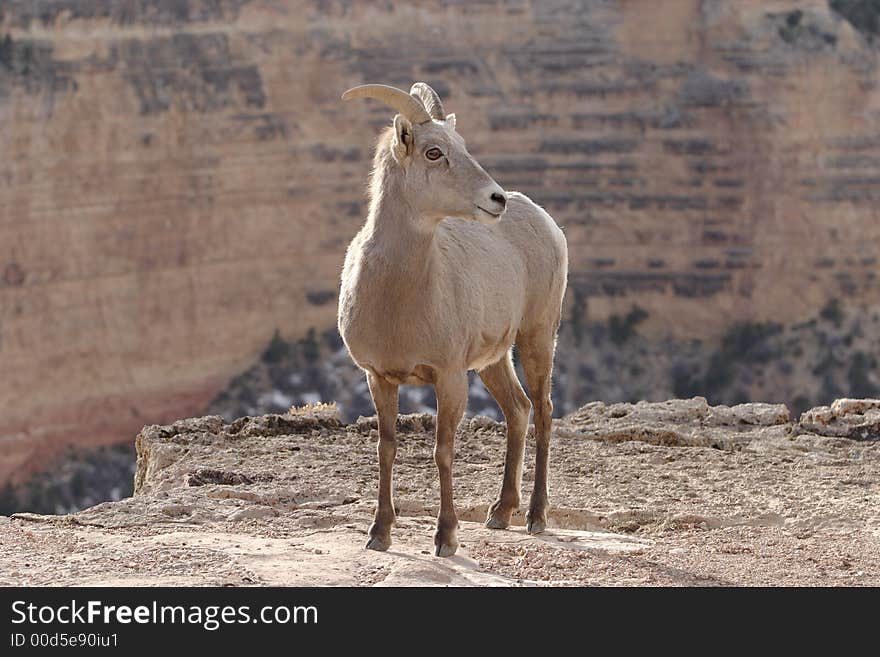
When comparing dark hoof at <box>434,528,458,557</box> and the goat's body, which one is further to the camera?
dark hoof at <box>434,528,458,557</box>

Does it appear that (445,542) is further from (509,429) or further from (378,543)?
(509,429)

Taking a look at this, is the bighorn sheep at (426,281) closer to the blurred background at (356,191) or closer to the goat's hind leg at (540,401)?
the goat's hind leg at (540,401)

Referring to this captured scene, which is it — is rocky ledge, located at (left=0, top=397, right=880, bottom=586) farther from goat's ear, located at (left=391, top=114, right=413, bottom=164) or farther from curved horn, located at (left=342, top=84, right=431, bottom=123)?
curved horn, located at (left=342, top=84, right=431, bottom=123)

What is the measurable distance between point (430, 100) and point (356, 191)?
103 feet

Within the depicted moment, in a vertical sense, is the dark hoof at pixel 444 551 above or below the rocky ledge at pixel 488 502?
above

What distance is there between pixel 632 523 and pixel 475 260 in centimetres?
262

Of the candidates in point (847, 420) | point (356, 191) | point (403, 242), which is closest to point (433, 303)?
point (403, 242)

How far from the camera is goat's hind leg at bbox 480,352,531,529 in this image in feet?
34.4

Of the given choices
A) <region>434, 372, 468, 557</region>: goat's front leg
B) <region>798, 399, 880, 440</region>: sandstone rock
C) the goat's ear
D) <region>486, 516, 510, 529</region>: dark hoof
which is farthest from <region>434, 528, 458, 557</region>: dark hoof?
<region>798, 399, 880, 440</region>: sandstone rock

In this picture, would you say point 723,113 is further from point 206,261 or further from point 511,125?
point 206,261

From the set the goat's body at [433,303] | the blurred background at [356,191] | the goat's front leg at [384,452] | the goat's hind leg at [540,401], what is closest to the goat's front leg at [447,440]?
the goat's body at [433,303]

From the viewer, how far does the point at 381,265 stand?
29.8 ft

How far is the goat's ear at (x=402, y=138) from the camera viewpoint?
8867mm

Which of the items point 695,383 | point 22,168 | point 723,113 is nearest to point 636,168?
point 723,113
